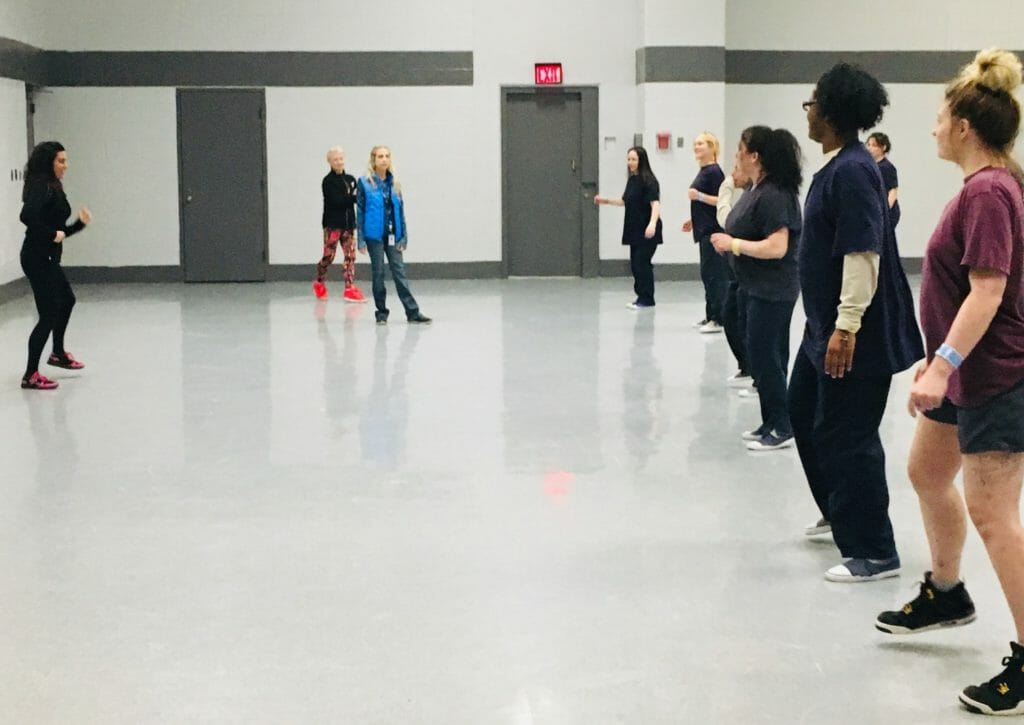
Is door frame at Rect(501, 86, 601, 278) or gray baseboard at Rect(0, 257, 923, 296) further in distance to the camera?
door frame at Rect(501, 86, 601, 278)

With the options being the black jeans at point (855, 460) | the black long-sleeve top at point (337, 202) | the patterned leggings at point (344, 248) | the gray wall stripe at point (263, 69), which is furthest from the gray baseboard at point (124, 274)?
the black jeans at point (855, 460)

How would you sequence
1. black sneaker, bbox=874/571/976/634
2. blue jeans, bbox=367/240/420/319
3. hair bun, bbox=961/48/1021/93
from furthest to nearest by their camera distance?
blue jeans, bbox=367/240/420/319, black sneaker, bbox=874/571/976/634, hair bun, bbox=961/48/1021/93

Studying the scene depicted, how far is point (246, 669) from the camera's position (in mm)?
4344

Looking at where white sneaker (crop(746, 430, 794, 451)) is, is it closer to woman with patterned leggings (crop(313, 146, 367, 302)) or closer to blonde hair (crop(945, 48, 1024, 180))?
blonde hair (crop(945, 48, 1024, 180))

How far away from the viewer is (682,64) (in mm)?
19469

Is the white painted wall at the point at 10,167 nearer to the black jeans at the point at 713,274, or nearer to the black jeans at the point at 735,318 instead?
the black jeans at the point at 713,274

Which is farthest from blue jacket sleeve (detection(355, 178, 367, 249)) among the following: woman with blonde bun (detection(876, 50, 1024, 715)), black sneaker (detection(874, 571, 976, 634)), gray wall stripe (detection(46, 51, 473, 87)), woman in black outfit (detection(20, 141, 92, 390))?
woman with blonde bun (detection(876, 50, 1024, 715))

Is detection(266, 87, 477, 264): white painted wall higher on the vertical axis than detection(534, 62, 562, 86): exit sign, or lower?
lower

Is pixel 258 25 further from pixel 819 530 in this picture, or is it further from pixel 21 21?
pixel 819 530

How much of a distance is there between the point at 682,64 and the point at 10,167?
29.8ft

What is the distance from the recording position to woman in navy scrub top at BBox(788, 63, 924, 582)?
4926 mm

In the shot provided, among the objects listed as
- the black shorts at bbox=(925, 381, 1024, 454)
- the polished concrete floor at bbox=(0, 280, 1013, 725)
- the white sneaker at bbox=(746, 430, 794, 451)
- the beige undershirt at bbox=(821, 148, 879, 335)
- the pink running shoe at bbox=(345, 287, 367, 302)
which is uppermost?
the beige undershirt at bbox=(821, 148, 879, 335)

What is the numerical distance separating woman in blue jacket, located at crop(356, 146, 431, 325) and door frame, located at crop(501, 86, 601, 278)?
244 inches

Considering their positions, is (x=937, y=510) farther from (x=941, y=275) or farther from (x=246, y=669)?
(x=246, y=669)
